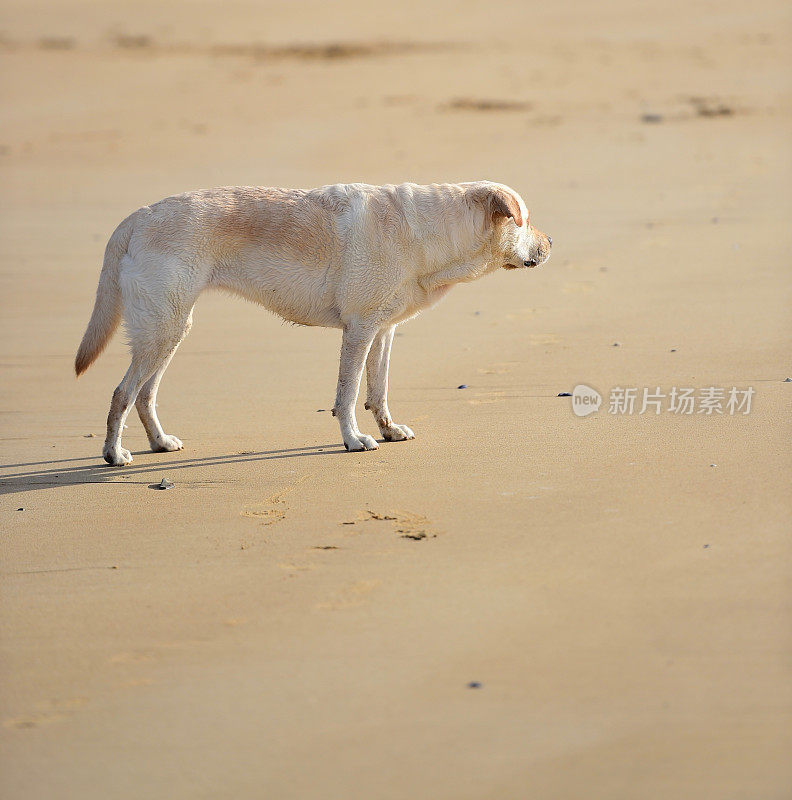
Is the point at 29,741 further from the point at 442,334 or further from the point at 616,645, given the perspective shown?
the point at 442,334

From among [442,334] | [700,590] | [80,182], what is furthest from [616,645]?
[80,182]

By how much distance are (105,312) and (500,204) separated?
6.94ft

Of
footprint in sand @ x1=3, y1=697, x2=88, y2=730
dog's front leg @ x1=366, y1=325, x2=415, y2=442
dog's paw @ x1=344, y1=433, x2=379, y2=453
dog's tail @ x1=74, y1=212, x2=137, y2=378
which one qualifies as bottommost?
footprint in sand @ x1=3, y1=697, x2=88, y2=730

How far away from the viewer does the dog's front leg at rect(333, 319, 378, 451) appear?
5965mm

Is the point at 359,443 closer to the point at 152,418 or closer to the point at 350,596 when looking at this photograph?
the point at 152,418

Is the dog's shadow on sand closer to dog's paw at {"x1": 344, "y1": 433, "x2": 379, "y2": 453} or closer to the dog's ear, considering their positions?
dog's paw at {"x1": 344, "y1": 433, "x2": 379, "y2": 453}

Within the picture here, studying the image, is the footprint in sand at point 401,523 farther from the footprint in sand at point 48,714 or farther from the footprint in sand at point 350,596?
the footprint in sand at point 48,714

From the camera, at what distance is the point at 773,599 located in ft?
12.8

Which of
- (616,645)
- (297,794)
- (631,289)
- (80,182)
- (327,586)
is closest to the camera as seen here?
(297,794)

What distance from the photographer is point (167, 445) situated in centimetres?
617

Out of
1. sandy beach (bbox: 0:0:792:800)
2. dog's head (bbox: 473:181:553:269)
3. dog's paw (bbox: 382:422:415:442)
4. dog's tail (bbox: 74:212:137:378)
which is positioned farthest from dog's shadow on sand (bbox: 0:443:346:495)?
dog's head (bbox: 473:181:553:269)

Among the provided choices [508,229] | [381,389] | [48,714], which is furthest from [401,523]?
[508,229]

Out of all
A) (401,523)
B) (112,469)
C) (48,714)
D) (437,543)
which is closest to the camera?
(48,714)

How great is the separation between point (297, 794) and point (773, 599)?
1787 millimetres
